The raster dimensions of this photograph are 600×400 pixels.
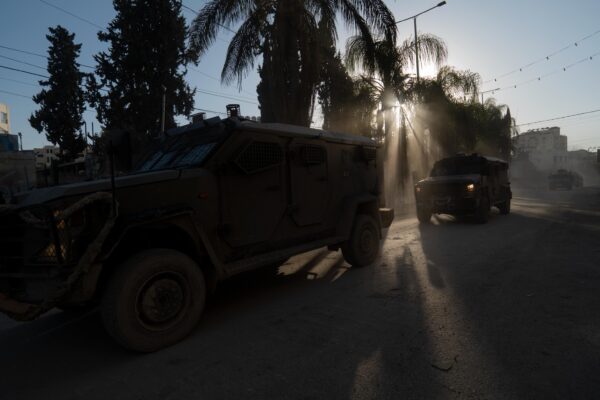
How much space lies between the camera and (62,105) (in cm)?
2505

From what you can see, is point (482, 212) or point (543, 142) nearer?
point (482, 212)

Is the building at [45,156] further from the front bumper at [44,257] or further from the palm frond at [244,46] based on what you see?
the front bumper at [44,257]

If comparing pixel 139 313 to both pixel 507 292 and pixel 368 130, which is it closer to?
pixel 507 292

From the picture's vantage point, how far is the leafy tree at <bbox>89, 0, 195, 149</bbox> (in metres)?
21.5

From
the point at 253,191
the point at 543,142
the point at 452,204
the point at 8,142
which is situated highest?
the point at 543,142

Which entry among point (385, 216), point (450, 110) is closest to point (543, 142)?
point (450, 110)

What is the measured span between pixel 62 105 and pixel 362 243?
1015 inches

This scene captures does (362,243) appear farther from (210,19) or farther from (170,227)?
(210,19)

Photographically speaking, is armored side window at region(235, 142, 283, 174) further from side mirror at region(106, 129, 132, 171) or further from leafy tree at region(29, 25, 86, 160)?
leafy tree at region(29, 25, 86, 160)

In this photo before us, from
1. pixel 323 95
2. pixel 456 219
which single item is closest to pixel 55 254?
pixel 456 219

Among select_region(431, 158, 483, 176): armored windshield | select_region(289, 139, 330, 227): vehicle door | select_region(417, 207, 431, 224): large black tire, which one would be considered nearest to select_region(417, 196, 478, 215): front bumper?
select_region(417, 207, 431, 224): large black tire

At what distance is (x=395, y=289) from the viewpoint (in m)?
4.94

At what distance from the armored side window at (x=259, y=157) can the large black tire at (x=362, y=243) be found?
1986 mm

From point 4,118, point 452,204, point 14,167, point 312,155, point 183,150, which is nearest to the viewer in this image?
point 183,150
